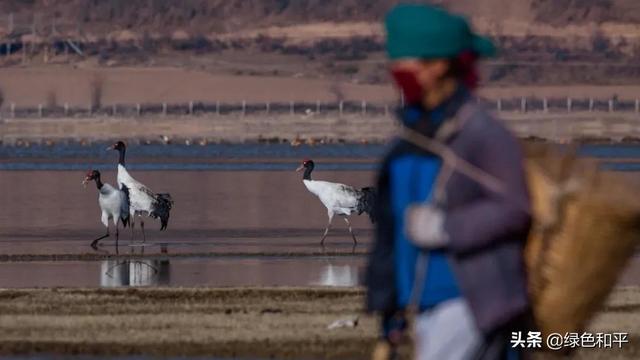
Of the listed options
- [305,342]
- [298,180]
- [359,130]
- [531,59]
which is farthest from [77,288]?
[531,59]

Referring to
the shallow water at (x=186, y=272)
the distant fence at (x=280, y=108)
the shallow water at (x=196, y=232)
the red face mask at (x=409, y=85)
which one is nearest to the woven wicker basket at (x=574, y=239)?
the red face mask at (x=409, y=85)

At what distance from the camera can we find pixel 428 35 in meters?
7.48

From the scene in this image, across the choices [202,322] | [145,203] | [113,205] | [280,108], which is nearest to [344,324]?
[202,322]

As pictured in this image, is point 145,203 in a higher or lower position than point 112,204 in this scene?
lower

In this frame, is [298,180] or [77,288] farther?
[298,180]

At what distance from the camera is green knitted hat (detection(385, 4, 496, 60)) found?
294 inches

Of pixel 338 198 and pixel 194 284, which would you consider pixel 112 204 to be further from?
pixel 194 284

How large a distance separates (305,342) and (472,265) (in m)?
7.00

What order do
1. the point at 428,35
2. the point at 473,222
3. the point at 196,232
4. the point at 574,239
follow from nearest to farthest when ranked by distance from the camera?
the point at 473,222 → the point at 428,35 → the point at 574,239 → the point at 196,232

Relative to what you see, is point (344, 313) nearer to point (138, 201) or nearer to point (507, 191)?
point (507, 191)

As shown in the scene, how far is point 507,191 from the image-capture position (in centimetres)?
728

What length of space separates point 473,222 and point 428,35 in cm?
71

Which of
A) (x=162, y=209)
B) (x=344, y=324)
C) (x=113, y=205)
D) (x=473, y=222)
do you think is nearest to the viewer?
(x=473, y=222)

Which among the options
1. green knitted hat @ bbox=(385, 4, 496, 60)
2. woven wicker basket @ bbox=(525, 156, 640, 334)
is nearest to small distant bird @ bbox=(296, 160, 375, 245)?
woven wicker basket @ bbox=(525, 156, 640, 334)
